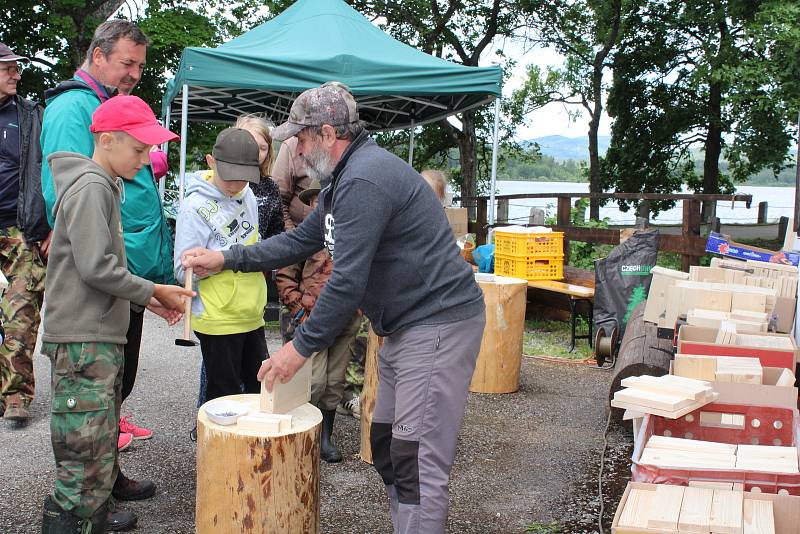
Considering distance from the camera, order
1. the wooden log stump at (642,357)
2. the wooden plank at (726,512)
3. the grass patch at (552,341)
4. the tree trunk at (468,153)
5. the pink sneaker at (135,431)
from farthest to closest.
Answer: the tree trunk at (468,153)
the grass patch at (552,341)
the wooden log stump at (642,357)
the pink sneaker at (135,431)
the wooden plank at (726,512)

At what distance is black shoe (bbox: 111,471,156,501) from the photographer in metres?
3.84

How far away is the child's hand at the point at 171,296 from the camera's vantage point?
3197 millimetres

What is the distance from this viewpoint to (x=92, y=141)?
12.4 feet

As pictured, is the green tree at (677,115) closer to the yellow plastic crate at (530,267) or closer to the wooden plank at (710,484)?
the yellow plastic crate at (530,267)

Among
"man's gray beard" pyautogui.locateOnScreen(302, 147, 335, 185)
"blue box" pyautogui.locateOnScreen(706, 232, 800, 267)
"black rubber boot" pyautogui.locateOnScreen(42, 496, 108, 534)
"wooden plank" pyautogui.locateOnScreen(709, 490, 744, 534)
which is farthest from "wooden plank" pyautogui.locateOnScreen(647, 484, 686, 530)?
"blue box" pyautogui.locateOnScreen(706, 232, 800, 267)

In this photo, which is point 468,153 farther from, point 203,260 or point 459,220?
point 203,260

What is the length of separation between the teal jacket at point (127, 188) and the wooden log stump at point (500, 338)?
269cm

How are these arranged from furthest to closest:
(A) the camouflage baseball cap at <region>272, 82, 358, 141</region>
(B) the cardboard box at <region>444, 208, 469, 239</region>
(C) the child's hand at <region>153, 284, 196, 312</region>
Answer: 1. (B) the cardboard box at <region>444, 208, 469, 239</region>
2. (C) the child's hand at <region>153, 284, 196, 312</region>
3. (A) the camouflage baseball cap at <region>272, 82, 358, 141</region>

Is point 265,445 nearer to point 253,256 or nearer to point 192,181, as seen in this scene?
point 253,256

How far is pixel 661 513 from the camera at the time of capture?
2.56 meters

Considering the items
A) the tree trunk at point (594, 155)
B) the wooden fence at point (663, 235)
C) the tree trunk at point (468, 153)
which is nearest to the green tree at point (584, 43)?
the tree trunk at point (594, 155)

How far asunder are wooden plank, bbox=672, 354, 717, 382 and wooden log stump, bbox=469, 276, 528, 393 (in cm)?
224

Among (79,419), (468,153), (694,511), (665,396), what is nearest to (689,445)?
(665,396)

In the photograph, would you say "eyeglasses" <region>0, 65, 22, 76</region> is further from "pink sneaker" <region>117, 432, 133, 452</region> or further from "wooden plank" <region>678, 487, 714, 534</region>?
"wooden plank" <region>678, 487, 714, 534</region>
